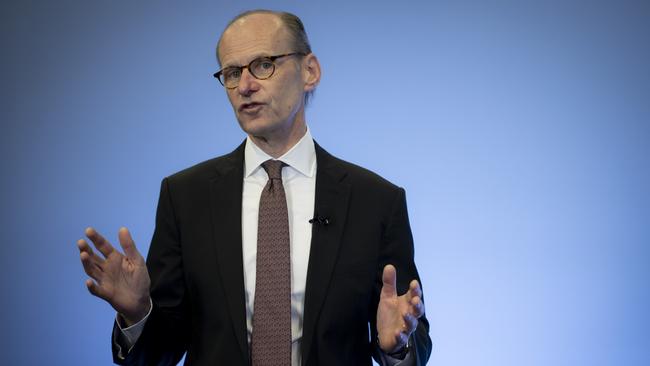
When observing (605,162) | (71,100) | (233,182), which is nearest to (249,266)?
(233,182)

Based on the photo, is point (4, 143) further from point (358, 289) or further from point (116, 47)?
point (358, 289)

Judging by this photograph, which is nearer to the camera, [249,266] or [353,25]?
[249,266]

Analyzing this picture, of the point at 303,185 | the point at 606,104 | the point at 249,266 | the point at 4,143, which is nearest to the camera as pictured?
the point at 249,266

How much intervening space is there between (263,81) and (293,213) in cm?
37

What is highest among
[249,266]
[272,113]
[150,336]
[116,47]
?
[116,47]

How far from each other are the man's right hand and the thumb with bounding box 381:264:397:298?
1.86 ft

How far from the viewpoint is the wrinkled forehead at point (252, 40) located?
2.05m

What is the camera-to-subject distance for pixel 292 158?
2096 millimetres

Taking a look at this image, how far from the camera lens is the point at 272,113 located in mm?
2039

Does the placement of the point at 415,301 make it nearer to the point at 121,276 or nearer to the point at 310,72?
the point at 121,276

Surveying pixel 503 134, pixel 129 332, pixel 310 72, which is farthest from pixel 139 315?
pixel 503 134

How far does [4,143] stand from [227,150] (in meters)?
0.96

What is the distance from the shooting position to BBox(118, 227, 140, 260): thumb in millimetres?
1670

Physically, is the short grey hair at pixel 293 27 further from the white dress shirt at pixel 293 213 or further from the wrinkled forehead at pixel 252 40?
the white dress shirt at pixel 293 213
